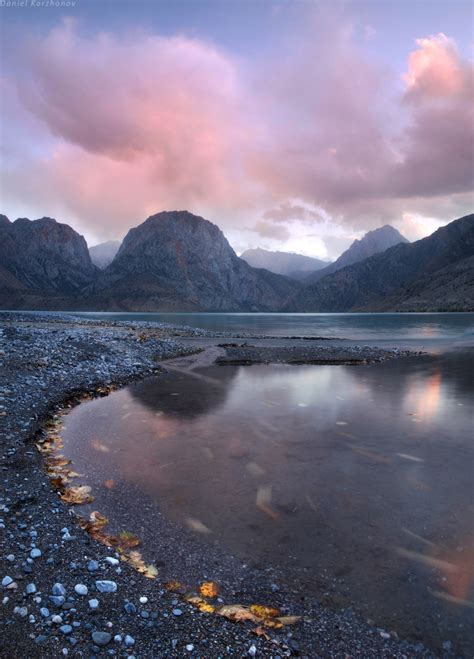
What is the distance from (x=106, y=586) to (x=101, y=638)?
0.98m

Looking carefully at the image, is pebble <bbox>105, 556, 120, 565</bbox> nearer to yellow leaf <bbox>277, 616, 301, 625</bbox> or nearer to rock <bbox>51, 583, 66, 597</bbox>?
rock <bbox>51, 583, 66, 597</bbox>

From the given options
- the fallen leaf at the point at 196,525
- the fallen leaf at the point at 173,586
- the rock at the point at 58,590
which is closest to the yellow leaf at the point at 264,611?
the fallen leaf at the point at 173,586

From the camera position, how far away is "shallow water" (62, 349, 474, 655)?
20.2 feet

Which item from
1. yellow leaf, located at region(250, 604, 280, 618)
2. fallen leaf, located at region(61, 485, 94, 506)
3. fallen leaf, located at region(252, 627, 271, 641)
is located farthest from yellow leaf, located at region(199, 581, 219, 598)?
fallen leaf, located at region(61, 485, 94, 506)

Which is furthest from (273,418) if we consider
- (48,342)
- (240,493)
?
(48,342)

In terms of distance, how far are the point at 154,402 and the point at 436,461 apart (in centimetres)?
1216

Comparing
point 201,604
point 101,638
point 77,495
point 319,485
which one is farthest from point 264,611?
point 77,495

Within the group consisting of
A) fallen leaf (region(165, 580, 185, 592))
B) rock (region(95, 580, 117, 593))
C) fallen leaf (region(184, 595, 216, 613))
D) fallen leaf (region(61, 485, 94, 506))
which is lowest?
fallen leaf (region(61, 485, 94, 506))

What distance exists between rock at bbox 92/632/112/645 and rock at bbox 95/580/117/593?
2.71 ft

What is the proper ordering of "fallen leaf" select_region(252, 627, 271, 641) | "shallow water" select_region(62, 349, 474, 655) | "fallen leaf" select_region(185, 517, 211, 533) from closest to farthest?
"fallen leaf" select_region(252, 627, 271, 641) < "shallow water" select_region(62, 349, 474, 655) < "fallen leaf" select_region(185, 517, 211, 533)

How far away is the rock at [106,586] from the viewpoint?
559cm

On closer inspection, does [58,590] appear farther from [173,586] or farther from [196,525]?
[196,525]

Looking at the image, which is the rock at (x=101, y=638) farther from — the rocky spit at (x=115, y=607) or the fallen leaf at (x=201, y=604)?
the fallen leaf at (x=201, y=604)

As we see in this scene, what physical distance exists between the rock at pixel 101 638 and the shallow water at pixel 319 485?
226cm
